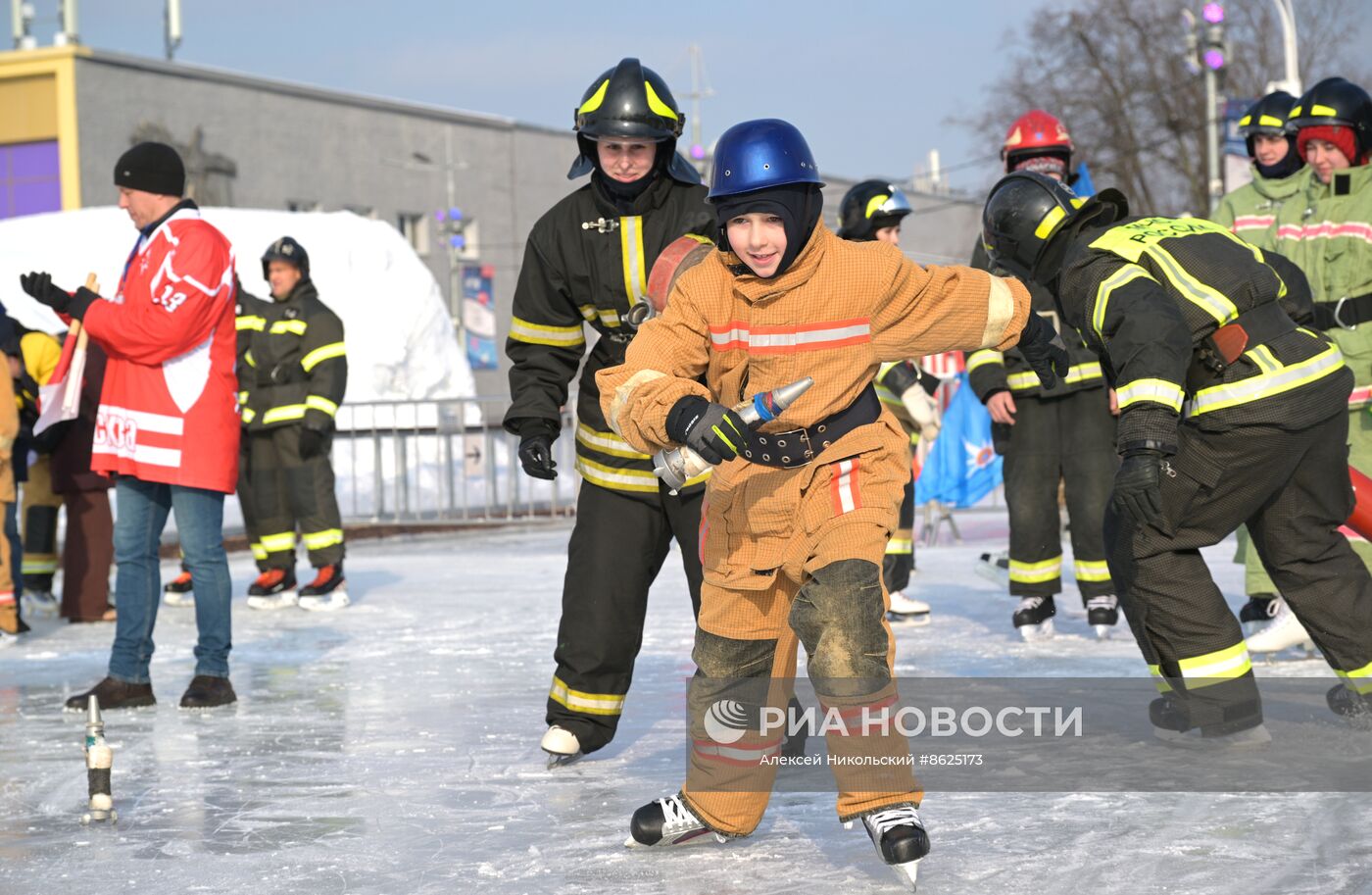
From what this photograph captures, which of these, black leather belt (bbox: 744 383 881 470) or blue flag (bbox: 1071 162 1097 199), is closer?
black leather belt (bbox: 744 383 881 470)

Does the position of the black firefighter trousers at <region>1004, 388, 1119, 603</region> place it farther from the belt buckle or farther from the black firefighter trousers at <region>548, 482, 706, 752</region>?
the black firefighter trousers at <region>548, 482, 706, 752</region>

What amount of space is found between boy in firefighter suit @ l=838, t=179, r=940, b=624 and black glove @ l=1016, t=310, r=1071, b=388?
3.15 meters

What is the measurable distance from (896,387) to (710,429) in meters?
4.32

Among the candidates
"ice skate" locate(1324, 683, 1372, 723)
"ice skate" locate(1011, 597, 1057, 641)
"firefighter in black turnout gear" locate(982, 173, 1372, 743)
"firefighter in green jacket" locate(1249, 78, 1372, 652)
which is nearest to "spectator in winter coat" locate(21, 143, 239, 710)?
"firefighter in black turnout gear" locate(982, 173, 1372, 743)

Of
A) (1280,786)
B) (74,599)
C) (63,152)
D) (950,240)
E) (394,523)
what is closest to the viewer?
(1280,786)

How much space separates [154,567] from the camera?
236 inches

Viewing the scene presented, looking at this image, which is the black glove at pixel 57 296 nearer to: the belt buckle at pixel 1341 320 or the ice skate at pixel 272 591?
the ice skate at pixel 272 591

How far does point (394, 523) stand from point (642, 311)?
11.3 m

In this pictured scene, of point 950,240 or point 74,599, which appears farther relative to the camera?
point 950,240

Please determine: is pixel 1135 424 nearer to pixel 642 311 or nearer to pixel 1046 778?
pixel 1046 778

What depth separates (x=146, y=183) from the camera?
5859 millimetres

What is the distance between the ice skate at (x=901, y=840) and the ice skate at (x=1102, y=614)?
3.67 meters

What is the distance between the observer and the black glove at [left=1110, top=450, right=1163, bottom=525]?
428 centimetres

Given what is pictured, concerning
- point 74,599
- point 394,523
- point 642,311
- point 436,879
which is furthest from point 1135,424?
point 394,523
